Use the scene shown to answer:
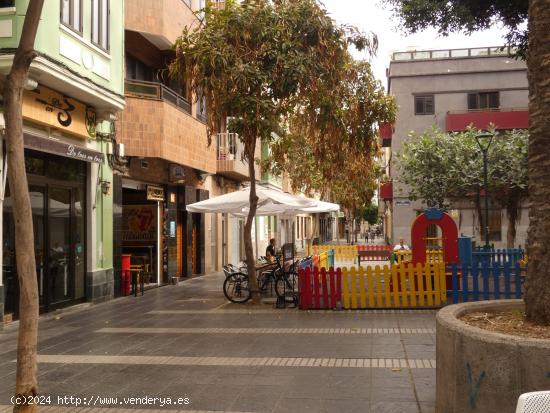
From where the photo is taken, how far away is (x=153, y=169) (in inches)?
649

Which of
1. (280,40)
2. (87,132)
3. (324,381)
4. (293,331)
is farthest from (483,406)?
(87,132)

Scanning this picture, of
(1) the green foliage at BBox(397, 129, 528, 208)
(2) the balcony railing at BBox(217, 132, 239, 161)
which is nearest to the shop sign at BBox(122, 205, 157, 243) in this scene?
(2) the balcony railing at BBox(217, 132, 239, 161)

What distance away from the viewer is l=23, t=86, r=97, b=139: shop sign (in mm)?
10281

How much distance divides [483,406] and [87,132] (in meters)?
10.6

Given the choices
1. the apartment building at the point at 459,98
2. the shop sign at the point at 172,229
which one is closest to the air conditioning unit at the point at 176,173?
the shop sign at the point at 172,229

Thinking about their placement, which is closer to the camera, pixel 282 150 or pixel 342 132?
pixel 342 132

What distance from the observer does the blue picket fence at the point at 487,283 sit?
11.4m

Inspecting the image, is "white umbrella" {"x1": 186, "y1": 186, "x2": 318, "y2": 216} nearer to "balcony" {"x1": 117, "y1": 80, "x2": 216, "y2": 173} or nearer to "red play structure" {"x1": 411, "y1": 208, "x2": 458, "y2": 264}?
"balcony" {"x1": 117, "y1": 80, "x2": 216, "y2": 173}

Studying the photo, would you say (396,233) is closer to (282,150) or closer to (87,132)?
(282,150)

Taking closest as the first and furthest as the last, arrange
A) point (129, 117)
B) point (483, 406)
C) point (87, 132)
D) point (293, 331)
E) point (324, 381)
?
point (483, 406)
point (324, 381)
point (293, 331)
point (87, 132)
point (129, 117)

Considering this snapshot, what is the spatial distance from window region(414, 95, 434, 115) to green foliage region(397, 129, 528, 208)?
7.57 meters

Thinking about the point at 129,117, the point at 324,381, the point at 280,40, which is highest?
the point at 280,40

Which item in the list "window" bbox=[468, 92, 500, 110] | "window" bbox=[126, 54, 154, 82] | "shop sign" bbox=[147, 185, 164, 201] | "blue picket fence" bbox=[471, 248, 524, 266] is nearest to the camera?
"window" bbox=[126, 54, 154, 82]

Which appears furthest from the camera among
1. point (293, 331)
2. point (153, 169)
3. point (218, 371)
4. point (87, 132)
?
point (153, 169)
